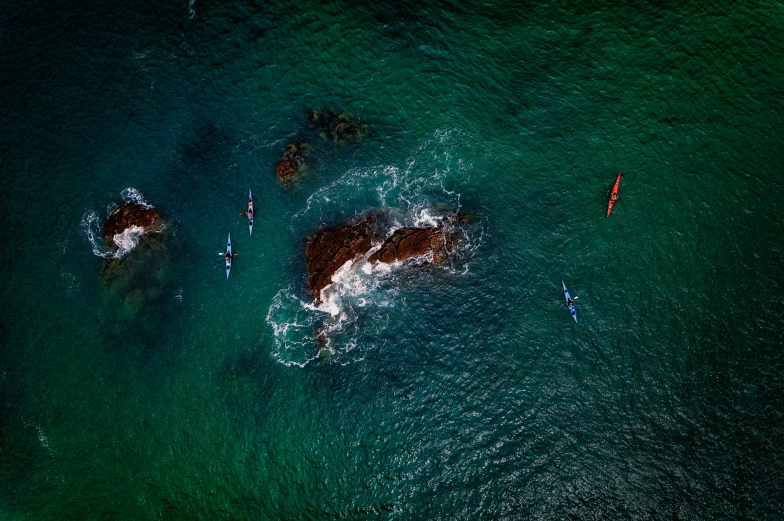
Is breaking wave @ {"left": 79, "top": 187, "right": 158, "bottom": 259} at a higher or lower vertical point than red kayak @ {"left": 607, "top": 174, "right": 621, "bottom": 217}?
lower

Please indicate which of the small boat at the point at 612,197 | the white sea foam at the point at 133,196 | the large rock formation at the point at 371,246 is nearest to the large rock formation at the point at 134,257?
the white sea foam at the point at 133,196

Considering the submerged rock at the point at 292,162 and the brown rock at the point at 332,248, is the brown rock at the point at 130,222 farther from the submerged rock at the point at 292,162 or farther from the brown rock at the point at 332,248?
the brown rock at the point at 332,248

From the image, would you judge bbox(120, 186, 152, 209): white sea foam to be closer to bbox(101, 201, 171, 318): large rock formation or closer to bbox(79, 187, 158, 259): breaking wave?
bbox(79, 187, 158, 259): breaking wave

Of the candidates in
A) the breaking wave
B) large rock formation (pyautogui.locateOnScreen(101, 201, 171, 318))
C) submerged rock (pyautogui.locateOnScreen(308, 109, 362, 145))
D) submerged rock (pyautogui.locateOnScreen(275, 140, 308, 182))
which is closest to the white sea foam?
the breaking wave

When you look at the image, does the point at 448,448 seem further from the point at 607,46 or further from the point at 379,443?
the point at 607,46

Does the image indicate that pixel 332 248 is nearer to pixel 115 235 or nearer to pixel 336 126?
pixel 336 126

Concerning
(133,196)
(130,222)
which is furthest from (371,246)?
(133,196)

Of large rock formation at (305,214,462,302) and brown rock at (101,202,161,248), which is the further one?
brown rock at (101,202,161,248)
